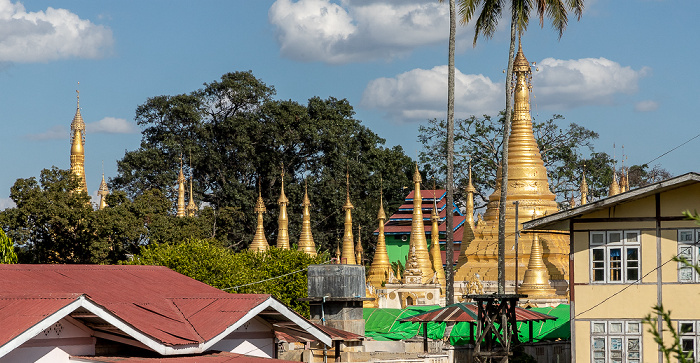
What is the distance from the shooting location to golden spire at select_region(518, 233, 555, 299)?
45281 millimetres

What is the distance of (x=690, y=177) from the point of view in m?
24.5

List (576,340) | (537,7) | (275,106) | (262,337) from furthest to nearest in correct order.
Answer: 1. (275,106)
2. (537,7)
3. (576,340)
4. (262,337)

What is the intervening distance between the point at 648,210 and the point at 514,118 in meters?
30.2

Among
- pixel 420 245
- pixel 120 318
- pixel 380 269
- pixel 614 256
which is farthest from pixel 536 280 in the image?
pixel 120 318

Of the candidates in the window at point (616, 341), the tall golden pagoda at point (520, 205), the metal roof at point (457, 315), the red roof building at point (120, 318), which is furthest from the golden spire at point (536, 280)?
the red roof building at point (120, 318)

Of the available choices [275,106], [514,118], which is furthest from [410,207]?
[514,118]

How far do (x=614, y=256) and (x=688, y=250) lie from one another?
1824 millimetres

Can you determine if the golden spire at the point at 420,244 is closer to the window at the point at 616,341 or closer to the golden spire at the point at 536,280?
the golden spire at the point at 536,280

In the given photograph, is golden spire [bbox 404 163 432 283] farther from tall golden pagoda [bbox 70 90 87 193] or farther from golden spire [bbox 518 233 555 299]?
tall golden pagoda [bbox 70 90 87 193]

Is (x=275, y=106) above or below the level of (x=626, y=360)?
above

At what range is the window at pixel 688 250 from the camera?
2509 centimetres

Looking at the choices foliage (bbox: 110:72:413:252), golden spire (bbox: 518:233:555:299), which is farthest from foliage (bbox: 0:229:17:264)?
foliage (bbox: 110:72:413:252)

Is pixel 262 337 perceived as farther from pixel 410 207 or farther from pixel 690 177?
pixel 410 207

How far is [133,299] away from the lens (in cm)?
1590
